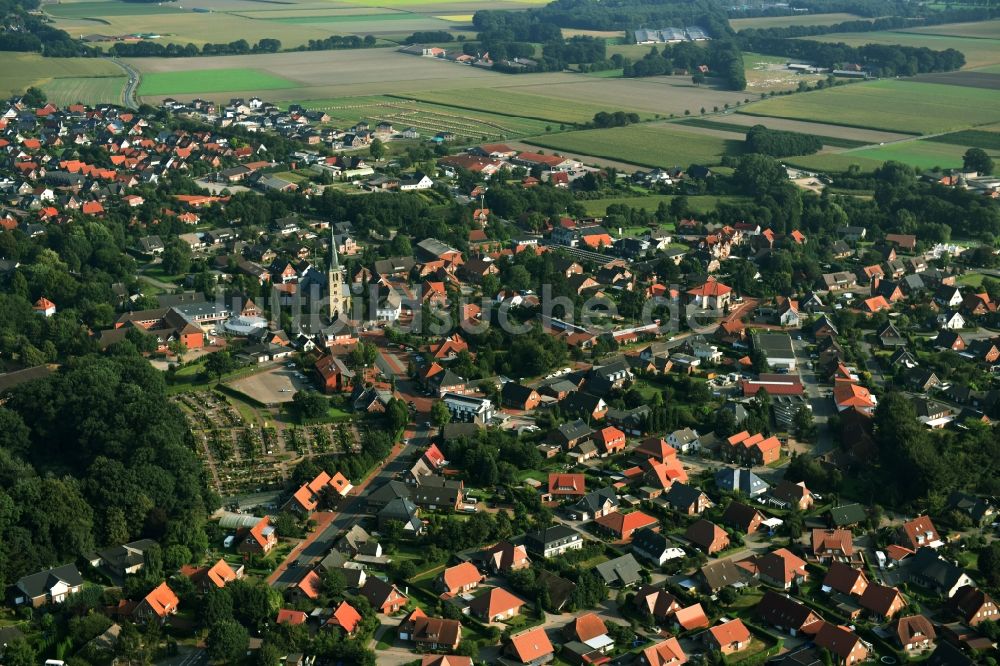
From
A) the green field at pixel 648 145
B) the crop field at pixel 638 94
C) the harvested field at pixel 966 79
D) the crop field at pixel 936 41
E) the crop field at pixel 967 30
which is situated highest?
the crop field at pixel 967 30

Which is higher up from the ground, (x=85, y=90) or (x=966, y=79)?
(x=966, y=79)

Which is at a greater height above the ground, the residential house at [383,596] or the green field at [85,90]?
the green field at [85,90]

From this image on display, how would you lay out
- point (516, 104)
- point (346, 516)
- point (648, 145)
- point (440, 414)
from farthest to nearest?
point (516, 104), point (648, 145), point (440, 414), point (346, 516)

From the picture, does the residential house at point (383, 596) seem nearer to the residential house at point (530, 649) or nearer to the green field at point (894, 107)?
the residential house at point (530, 649)

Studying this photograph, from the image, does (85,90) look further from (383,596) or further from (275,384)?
(383,596)

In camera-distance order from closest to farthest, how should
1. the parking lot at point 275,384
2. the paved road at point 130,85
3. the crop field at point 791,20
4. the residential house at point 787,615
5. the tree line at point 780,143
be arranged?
the residential house at point 787,615
the parking lot at point 275,384
the tree line at point 780,143
the paved road at point 130,85
the crop field at point 791,20

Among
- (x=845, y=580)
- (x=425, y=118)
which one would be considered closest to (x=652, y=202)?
(x=425, y=118)

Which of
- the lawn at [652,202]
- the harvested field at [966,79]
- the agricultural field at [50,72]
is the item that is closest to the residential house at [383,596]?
the lawn at [652,202]
